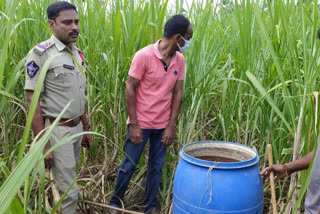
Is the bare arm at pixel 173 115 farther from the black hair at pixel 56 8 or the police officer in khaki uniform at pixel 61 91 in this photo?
the black hair at pixel 56 8

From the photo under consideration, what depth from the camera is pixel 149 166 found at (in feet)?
6.20

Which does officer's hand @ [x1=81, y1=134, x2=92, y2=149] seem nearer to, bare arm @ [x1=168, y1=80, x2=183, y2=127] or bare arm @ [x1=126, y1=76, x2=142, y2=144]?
bare arm @ [x1=126, y1=76, x2=142, y2=144]

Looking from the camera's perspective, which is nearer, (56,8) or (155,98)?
(56,8)

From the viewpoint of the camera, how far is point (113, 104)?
197 centimetres

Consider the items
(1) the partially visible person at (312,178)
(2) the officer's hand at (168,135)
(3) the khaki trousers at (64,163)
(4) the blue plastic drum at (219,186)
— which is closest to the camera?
(1) the partially visible person at (312,178)

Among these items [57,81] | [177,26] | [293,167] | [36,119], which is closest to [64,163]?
[36,119]

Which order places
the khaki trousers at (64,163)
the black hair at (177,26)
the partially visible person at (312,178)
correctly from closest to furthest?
1. the partially visible person at (312,178)
2. the khaki trousers at (64,163)
3. the black hair at (177,26)

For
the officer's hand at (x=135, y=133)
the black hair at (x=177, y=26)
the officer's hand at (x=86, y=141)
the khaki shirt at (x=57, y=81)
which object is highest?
the black hair at (x=177, y=26)

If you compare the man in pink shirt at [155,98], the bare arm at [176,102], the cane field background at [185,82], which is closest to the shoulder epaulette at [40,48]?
the cane field background at [185,82]

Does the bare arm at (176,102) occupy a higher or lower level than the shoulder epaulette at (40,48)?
lower

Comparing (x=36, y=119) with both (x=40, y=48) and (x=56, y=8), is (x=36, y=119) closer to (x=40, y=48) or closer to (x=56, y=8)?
(x=40, y=48)

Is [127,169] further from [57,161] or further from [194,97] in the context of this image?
[194,97]

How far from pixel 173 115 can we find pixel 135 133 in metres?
0.23

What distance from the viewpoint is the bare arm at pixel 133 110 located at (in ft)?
5.57
